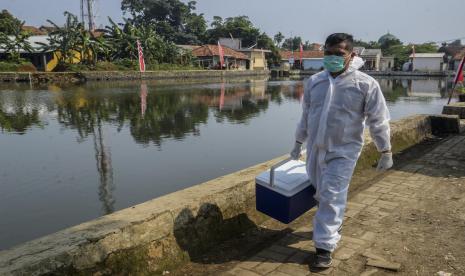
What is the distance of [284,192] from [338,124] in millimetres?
608

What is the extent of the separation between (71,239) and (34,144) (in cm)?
750

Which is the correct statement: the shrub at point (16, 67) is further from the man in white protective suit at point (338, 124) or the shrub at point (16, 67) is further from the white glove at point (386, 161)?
the white glove at point (386, 161)

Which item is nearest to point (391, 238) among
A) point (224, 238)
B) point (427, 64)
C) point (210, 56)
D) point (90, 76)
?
point (224, 238)

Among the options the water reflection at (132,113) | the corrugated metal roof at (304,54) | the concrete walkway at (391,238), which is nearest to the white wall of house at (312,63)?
the corrugated metal roof at (304,54)

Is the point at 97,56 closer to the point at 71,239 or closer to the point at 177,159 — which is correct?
the point at 177,159

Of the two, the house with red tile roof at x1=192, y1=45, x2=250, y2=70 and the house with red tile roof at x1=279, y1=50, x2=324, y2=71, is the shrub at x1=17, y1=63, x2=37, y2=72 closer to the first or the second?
the house with red tile roof at x1=192, y1=45, x2=250, y2=70

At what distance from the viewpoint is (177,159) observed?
25.3 ft

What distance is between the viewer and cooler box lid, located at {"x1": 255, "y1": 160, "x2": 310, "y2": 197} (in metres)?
2.88

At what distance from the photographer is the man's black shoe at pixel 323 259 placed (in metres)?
2.71

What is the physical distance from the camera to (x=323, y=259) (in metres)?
2.72

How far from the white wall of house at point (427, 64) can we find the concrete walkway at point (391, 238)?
58.8m

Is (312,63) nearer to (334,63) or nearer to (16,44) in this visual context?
(16,44)

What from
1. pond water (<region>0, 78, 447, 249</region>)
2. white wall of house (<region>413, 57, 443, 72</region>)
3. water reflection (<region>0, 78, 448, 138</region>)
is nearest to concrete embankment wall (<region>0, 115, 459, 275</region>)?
pond water (<region>0, 78, 447, 249</region>)

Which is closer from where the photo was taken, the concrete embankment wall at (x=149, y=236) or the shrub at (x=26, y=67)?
the concrete embankment wall at (x=149, y=236)
